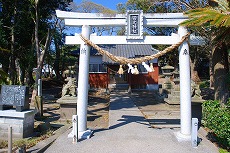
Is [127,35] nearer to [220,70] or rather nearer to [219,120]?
[219,120]

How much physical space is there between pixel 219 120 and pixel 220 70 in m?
3.05

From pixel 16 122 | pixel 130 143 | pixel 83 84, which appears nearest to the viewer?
pixel 130 143

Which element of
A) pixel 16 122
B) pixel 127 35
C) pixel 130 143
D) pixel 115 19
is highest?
pixel 115 19

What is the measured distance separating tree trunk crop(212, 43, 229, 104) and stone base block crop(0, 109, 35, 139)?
23.3ft

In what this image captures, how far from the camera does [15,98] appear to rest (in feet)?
24.6

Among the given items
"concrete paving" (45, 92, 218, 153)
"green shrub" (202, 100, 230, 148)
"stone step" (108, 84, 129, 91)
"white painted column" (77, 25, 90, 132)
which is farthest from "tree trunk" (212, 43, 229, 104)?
"stone step" (108, 84, 129, 91)

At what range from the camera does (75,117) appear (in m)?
6.42

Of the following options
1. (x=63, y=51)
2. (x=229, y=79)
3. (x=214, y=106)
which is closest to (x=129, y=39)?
(x=214, y=106)

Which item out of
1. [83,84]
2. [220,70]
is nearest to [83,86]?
[83,84]

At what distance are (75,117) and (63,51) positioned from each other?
1121 inches

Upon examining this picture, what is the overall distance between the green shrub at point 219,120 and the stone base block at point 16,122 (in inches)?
236

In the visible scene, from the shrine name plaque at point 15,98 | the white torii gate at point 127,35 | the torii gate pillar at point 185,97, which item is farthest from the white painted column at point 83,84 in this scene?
the torii gate pillar at point 185,97

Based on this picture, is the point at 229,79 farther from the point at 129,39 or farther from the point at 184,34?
the point at 129,39

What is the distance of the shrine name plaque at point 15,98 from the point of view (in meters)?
7.41
